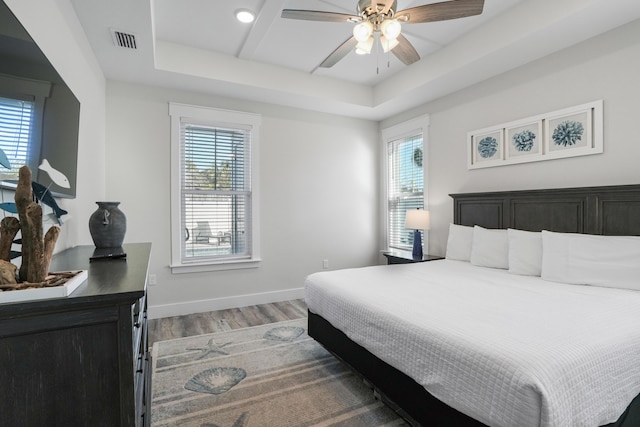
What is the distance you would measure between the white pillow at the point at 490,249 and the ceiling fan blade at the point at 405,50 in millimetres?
1865

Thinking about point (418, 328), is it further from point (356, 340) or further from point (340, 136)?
point (340, 136)

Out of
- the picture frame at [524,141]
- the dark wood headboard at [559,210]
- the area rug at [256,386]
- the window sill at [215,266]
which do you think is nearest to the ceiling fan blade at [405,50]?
the picture frame at [524,141]

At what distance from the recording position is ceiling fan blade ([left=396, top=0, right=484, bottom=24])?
1.95 m

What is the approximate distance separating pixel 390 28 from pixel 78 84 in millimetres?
2268

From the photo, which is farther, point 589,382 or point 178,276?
point 178,276

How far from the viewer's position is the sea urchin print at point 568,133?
109 inches

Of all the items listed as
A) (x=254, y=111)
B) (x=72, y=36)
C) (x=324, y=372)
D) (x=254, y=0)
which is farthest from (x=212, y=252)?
(x=254, y=0)

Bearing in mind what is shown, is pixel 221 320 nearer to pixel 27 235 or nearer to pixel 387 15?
pixel 27 235

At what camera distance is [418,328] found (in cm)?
162

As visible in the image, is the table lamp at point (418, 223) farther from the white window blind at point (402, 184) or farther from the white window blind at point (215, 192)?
the white window blind at point (215, 192)

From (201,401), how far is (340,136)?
3.79 m

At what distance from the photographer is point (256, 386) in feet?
7.37

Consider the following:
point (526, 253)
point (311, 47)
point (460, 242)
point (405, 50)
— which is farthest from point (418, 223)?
point (311, 47)

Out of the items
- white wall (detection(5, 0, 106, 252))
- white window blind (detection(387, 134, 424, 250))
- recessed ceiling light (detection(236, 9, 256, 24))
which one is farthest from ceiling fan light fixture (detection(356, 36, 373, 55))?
white window blind (detection(387, 134, 424, 250))
